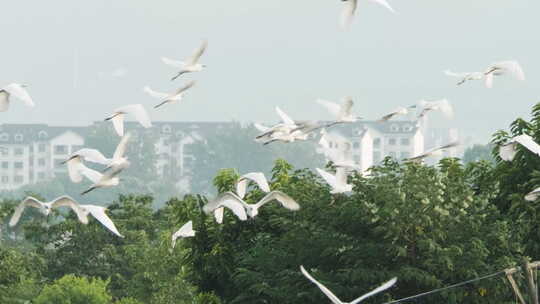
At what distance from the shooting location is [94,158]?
39.2 ft

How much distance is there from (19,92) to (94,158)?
136 cm

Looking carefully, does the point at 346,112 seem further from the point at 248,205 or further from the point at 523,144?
the point at 248,205

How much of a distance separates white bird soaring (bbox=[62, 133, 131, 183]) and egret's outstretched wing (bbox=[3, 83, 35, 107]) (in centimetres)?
71

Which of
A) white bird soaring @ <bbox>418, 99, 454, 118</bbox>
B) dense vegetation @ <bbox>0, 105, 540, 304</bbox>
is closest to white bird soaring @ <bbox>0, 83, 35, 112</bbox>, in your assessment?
white bird soaring @ <bbox>418, 99, 454, 118</bbox>

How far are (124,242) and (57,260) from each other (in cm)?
286

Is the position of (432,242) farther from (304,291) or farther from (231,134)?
(231,134)

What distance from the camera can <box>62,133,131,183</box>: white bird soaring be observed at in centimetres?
1171

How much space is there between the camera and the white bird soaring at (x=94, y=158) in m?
11.7

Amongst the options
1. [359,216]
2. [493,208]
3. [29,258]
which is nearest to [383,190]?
[359,216]

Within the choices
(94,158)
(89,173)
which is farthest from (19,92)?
(94,158)

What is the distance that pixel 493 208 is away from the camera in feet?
63.1

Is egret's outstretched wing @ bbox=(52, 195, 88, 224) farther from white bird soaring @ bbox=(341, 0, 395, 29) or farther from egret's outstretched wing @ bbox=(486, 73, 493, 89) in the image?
egret's outstretched wing @ bbox=(486, 73, 493, 89)

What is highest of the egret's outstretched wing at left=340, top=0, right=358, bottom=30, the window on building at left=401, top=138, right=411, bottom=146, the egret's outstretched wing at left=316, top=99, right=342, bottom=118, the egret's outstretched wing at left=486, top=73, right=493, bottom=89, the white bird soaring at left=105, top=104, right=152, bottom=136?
the window on building at left=401, top=138, right=411, bottom=146

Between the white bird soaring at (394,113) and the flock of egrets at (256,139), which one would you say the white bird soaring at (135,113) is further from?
the white bird soaring at (394,113)
